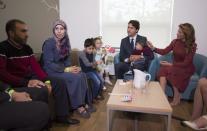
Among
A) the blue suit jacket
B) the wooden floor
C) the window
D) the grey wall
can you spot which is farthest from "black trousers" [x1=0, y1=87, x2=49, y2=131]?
the window

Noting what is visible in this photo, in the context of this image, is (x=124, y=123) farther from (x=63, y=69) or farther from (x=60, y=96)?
(x=63, y=69)

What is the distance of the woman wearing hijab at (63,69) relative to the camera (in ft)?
9.99

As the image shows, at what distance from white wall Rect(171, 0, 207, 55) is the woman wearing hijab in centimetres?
245

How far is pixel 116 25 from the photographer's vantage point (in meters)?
4.89

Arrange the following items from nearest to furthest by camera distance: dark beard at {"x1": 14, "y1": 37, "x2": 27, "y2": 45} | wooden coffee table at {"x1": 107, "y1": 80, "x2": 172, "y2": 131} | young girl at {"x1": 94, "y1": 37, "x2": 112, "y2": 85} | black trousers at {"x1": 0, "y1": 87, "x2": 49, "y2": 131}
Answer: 1. black trousers at {"x1": 0, "y1": 87, "x2": 49, "y2": 131}
2. wooden coffee table at {"x1": 107, "y1": 80, "x2": 172, "y2": 131}
3. dark beard at {"x1": 14, "y1": 37, "x2": 27, "y2": 45}
4. young girl at {"x1": 94, "y1": 37, "x2": 112, "y2": 85}

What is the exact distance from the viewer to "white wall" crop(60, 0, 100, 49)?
4918mm

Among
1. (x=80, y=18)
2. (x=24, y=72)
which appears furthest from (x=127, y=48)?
(x=24, y=72)

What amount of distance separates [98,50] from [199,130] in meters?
2.15

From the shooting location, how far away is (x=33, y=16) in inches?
158

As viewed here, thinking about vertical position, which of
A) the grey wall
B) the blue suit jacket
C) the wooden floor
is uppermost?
the grey wall

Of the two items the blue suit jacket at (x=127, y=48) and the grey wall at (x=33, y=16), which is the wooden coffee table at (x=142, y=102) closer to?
the blue suit jacket at (x=127, y=48)

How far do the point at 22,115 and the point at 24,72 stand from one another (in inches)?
40.4

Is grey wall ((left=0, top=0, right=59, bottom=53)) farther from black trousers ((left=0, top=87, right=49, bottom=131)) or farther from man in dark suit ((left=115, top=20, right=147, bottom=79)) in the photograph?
black trousers ((left=0, top=87, right=49, bottom=131))

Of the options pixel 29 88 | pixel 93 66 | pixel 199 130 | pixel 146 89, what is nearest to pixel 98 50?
pixel 93 66
